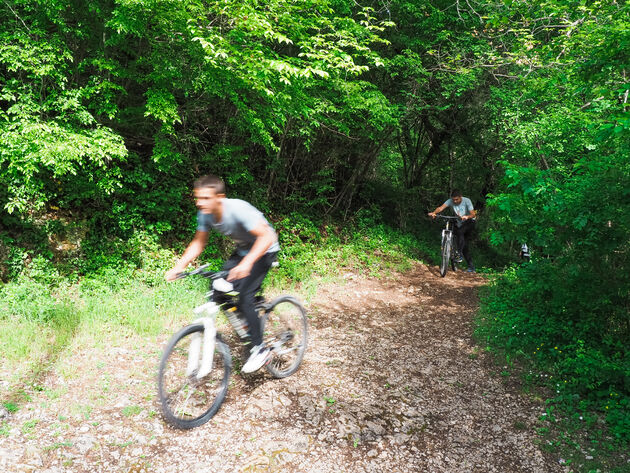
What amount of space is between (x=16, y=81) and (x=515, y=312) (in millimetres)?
8120

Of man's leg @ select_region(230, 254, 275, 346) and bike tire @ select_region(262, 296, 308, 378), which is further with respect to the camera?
bike tire @ select_region(262, 296, 308, 378)

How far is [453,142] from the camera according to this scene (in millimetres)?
13984

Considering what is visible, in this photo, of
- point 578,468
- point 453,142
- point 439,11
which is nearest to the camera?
point 578,468

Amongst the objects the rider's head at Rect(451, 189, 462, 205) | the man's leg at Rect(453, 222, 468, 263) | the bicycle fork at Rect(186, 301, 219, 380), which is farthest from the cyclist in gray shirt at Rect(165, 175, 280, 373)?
the man's leg at Rect(453, 222, 468, 263)

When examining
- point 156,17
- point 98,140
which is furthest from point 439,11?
point 98,140

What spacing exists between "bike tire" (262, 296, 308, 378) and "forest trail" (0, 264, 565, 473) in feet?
0.49

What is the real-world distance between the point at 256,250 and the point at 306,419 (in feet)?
5.41

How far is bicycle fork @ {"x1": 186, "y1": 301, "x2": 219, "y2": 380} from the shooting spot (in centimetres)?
325

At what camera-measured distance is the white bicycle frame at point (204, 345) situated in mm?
3252

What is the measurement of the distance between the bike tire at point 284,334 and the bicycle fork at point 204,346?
635 millimetres

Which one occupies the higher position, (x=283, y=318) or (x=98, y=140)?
(x=98, y=140)

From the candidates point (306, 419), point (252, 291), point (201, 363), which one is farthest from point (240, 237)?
point (306, 419)

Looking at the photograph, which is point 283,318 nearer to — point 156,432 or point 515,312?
point 156,432

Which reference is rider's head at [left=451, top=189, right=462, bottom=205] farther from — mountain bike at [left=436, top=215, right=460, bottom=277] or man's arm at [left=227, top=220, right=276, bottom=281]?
man's arm at [left=227, top=220, right=276, bottom=281]
